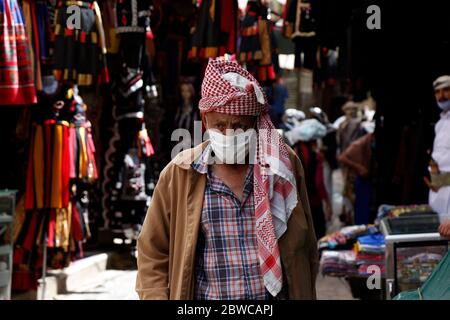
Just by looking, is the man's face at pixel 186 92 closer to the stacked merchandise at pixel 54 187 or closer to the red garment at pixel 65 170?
the stacked merchandise at pixel 54 187

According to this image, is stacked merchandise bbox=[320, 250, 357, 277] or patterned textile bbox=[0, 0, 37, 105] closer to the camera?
patterned textile bbox=[0, 0, 37, 105]

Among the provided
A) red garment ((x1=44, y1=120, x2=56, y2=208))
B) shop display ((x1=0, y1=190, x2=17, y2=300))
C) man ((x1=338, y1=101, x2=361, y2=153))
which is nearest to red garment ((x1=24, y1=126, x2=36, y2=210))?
red garment ((x1=44, y1=120, x2=56, y2=208))

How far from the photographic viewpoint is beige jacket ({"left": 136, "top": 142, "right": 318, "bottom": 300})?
128 inches

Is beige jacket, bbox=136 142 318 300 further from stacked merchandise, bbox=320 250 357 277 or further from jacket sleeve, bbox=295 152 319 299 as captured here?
stacked merchandise, bbox=320 250 357 277

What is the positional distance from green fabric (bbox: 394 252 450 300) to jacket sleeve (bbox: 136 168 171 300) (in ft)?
3.52

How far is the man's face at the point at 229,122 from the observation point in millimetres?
3305

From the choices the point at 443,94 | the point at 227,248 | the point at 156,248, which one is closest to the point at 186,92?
the point at 443,94

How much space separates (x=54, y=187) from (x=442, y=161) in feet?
10.3

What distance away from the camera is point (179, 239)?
329cm

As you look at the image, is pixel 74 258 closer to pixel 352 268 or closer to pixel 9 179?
pixel 9 179

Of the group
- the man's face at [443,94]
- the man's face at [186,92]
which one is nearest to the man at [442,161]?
the man's face at [443,94]

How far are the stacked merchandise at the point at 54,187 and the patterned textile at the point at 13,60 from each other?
1362mm
